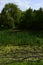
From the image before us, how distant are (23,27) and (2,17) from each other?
A: 7496mm

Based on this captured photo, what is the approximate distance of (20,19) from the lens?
153 ft

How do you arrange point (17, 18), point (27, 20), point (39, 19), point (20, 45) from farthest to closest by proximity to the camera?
point (17, 18) < point (27, 20) < point (39, 19) < point (20, 45)

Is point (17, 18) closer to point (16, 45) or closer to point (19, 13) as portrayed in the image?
point (19, 13)

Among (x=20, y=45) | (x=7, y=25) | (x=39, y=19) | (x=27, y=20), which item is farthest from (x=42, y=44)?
(x=7, y=25)

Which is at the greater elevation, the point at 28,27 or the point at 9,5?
the point at 9,5

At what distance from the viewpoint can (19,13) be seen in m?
50.8

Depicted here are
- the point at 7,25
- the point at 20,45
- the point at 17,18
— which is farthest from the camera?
the point at 17,18

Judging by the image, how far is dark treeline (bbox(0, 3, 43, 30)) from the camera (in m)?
36.5

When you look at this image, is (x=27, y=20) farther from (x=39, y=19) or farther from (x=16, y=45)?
(x=16, y=45)

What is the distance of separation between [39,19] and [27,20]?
12.1ft

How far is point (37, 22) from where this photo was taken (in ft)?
119

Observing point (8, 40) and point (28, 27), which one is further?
point (28, 27)

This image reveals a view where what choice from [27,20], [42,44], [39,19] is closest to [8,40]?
[42,44]

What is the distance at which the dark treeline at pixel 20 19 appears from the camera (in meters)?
36.5
